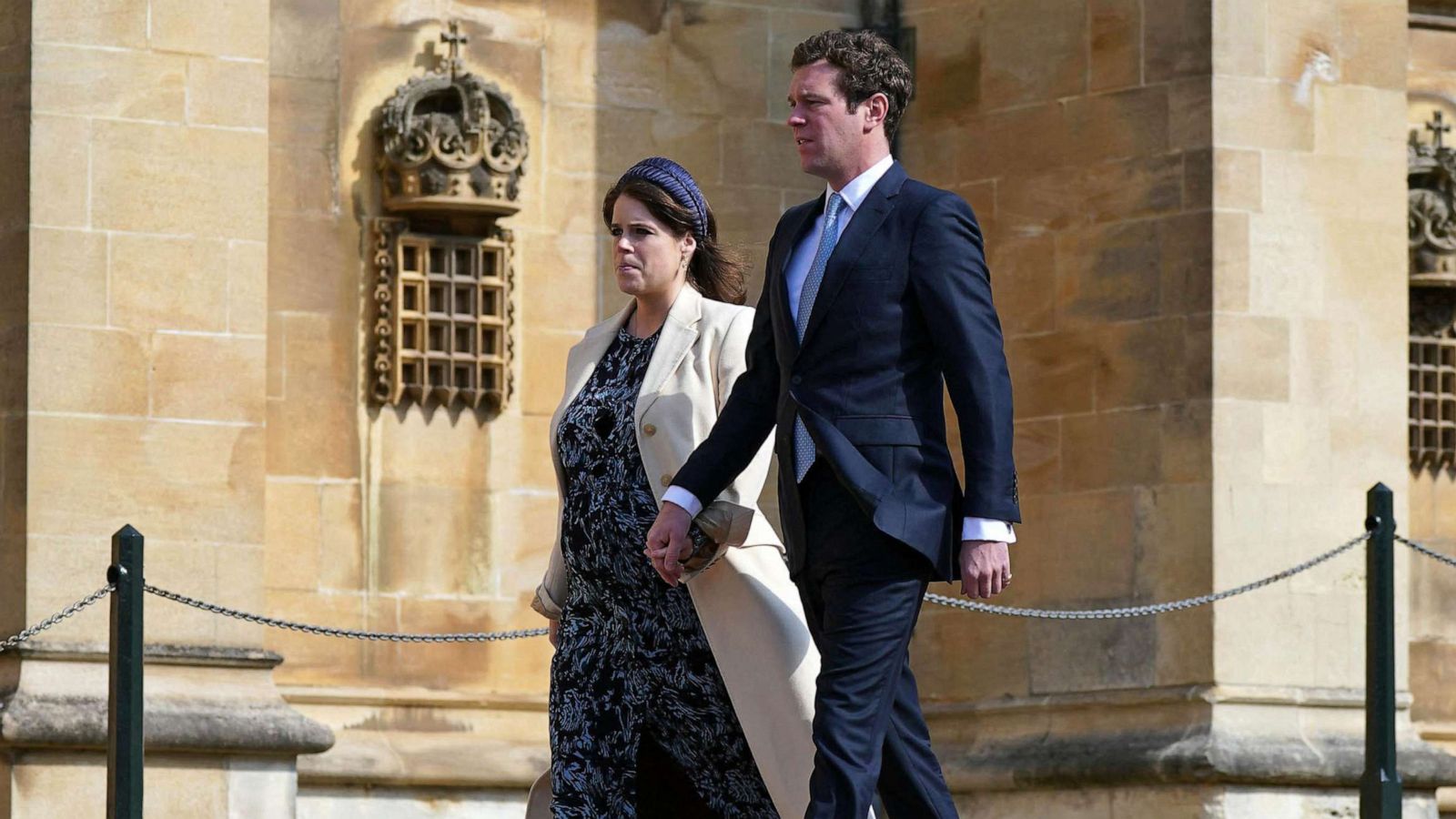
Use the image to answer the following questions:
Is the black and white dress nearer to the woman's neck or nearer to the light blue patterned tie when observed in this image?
the woman's neck

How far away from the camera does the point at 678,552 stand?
19.8 ft

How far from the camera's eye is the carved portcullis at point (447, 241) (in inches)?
419

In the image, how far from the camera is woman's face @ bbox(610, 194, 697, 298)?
21.8 feet

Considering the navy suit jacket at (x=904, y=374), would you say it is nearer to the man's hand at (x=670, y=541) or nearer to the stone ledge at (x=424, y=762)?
the man's hand at (x=670, y=541)

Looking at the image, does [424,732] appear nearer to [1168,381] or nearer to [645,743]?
[1168,381]

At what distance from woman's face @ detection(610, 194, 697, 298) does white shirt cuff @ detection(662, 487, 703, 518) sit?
714 millimetres

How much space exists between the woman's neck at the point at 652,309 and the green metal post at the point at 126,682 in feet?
6.11

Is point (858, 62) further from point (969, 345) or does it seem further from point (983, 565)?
point (983, 565)

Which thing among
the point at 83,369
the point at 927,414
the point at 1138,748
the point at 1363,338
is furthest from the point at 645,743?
the point at 1363,338

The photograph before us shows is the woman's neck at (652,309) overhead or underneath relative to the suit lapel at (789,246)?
underneath

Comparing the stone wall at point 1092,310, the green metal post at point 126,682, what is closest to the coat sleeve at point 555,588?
the green metal post at point 126,682

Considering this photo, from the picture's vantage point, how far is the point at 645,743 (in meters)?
6.59

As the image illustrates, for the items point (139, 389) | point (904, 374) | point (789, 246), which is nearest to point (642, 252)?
point (789, 246)

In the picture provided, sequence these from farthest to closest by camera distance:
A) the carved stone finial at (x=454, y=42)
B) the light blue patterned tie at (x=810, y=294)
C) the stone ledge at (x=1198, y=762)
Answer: the carved stone finial at (x=454, y=42) → the stone ledge at (x=1198, y=762) → the light blue patterned tie at (x=810, y=294)
